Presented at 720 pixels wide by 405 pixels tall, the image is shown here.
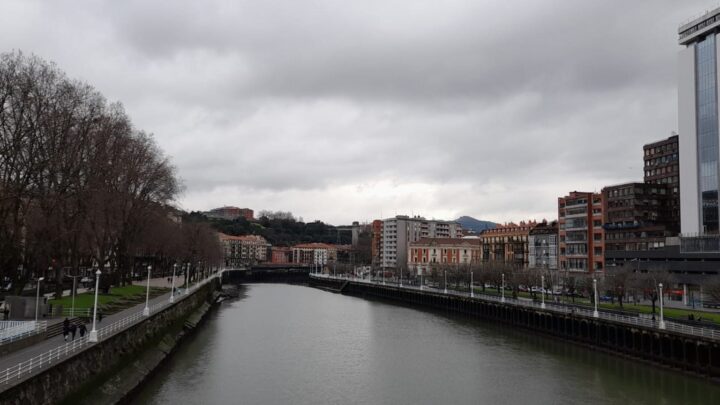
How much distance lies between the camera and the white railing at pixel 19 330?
92.3 feet

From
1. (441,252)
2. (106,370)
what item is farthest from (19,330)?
(441,252)

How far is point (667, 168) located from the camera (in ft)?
336

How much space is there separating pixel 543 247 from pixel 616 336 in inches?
2996

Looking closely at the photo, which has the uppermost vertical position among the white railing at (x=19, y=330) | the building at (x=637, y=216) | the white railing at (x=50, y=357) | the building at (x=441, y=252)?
the building at (x=637, y=216)

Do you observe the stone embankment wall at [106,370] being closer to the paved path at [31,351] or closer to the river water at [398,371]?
the river water at [398,371]

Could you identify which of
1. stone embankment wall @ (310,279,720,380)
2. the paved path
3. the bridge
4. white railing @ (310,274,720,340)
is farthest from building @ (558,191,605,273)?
the bridge

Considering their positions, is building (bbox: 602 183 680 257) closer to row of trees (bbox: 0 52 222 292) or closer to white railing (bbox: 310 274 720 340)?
white railing (bbox: 310 274 720 340)

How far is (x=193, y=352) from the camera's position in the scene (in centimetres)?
4981

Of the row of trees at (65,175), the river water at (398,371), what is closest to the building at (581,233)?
the river water at (398,371)

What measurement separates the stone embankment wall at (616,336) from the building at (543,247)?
38800 mm

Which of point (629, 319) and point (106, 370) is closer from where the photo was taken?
point (106, 370)

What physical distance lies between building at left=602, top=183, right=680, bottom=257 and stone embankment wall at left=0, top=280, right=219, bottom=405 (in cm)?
7729

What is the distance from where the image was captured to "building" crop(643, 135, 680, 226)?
101m

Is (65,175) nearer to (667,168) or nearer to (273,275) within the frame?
(667,168)
